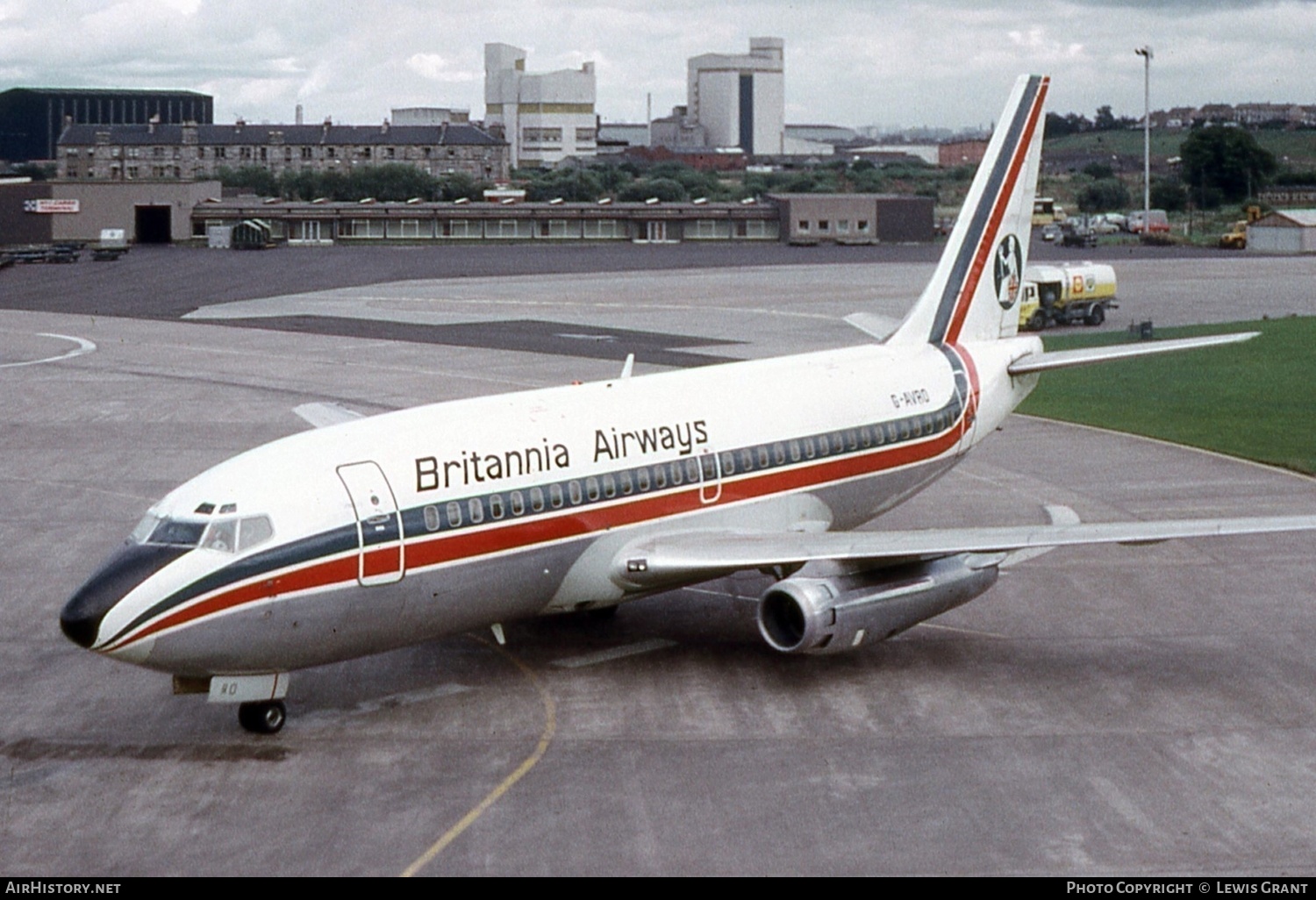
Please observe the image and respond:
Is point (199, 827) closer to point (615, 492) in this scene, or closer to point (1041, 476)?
point (615, 492)

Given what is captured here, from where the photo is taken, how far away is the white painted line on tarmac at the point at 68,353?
69.4m

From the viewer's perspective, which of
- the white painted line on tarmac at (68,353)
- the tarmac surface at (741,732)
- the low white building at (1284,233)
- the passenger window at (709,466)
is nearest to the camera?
the tarmac surface at (741,732)

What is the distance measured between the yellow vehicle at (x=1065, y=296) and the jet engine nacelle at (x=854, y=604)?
189 feet

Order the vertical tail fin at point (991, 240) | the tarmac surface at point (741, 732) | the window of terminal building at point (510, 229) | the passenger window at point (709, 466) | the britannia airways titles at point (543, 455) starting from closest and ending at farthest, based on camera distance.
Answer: the tarmac surface at point (741, 732) < the britannia airways titles at point (543, 455) < the passenger window at point (709, 466) < the vertical tail fin at point (991, 240) < the window of terminal building at point (510, 229)

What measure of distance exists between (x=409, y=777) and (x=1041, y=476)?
84.9 feet

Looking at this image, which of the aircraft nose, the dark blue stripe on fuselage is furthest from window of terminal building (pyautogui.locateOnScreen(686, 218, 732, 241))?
the aircraft nose

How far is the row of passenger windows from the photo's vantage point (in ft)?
82.5

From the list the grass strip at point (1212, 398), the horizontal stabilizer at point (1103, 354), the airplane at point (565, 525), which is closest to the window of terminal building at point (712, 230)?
the grass strip at point (1212, 398)

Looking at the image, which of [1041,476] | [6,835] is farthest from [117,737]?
[1041,476]

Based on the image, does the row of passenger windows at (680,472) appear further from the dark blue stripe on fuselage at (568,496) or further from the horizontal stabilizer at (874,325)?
the horizontal stabilizer at (874,325)

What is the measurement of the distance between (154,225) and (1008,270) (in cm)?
13497

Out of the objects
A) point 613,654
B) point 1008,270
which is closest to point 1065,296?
point 1008,270

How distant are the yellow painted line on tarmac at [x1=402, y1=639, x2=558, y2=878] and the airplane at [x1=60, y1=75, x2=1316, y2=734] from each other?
1.29 metres

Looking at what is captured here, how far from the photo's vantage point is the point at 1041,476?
4394cm
